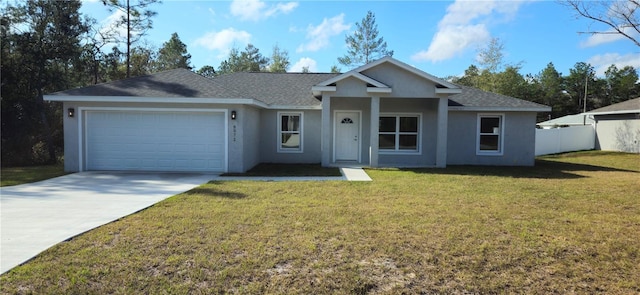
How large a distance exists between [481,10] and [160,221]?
1321 centimetres

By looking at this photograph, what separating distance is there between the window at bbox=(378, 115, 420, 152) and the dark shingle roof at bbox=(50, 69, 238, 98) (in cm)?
644

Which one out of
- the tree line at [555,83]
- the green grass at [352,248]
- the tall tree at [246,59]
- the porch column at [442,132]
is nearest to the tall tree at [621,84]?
the tree line at [555,83]

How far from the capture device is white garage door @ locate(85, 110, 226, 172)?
1155 centimetres

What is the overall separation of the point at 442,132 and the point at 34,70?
20.7 meters

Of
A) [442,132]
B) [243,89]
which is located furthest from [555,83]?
[243,89]

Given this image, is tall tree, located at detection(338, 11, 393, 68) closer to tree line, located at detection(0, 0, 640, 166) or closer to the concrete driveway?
tree line, located at detection(0, 0, 640, 166)

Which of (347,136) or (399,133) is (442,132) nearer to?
(399,133)

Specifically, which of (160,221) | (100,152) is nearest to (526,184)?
(160,221)

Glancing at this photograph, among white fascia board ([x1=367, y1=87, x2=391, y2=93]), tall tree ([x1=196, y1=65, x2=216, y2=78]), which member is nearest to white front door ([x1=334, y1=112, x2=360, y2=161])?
white fascia board ([x1=367, y1=87, x2=391, y2=93])

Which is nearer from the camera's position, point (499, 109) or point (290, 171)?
point (290, 171)

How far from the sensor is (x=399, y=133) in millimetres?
14836

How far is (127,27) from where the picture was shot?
24547 mm

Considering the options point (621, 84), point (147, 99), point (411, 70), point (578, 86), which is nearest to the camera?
point (147, 99)

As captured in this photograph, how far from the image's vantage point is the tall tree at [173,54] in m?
38.3
